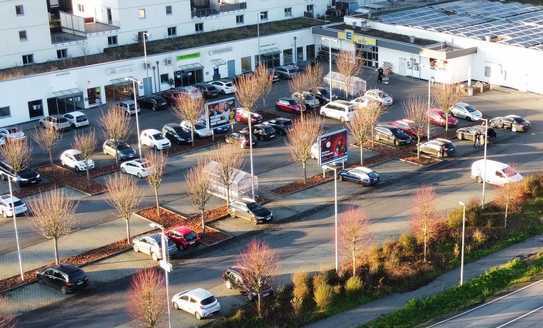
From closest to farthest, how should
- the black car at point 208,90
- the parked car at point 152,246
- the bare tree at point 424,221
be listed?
the bare tree at point 424,221 < the parked car at point 152,246 < the black car at point 208,90

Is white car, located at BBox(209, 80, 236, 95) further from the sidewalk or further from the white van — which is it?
the sidewalk

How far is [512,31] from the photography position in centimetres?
6975

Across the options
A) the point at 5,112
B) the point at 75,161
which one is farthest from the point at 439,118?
the point at 5,112

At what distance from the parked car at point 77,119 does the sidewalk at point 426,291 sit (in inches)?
1233

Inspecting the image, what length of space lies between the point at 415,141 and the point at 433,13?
26.2 m

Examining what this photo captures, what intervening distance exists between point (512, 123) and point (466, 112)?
3.83 metres

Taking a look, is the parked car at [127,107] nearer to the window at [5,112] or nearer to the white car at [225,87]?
the window at [5,112]

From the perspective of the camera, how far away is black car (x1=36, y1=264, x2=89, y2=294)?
3691cm

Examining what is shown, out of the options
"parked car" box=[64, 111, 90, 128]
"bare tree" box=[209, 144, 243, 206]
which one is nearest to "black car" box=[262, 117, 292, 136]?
"bare tree" box=[209, 144, 243, 206]

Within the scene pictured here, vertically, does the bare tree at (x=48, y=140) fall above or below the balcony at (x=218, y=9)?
below

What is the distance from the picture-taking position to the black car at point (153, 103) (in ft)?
208

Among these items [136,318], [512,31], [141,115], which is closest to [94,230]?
[136,318]

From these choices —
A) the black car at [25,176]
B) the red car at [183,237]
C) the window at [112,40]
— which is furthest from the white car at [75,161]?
the window at [112,40]

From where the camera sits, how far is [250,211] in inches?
1702
